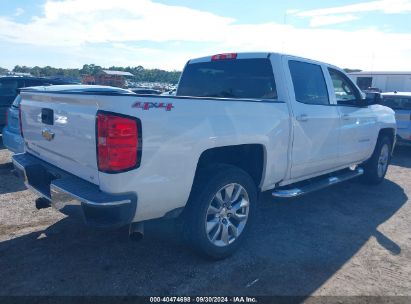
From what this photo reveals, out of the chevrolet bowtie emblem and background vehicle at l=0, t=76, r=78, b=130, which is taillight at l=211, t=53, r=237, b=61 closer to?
the chevrolet bowtie emblem

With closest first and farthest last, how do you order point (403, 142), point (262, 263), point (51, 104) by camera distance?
point (51, 104), point (262, 263), point (403, 142)

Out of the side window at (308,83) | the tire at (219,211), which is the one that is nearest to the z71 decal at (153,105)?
the tire at (219,211)

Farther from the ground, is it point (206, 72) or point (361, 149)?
point (206, 72)

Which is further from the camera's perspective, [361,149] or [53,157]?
[361,149]

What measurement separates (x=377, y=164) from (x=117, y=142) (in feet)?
17.2

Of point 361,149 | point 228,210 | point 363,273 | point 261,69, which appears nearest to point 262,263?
point 228,210

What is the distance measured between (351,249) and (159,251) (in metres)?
2.06

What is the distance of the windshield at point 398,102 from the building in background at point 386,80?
18825 mm

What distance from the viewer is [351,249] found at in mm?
3857

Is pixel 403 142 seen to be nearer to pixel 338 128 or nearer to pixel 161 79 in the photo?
pixel 338 128

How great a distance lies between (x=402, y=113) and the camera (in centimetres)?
902

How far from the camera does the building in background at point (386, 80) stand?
2680 centimetres

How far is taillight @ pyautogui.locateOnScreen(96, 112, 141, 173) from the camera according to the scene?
253cm

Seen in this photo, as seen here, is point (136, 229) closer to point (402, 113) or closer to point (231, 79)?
point (231, 79)
